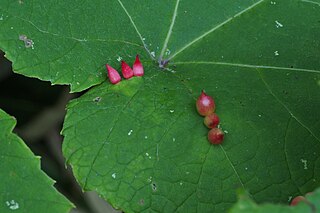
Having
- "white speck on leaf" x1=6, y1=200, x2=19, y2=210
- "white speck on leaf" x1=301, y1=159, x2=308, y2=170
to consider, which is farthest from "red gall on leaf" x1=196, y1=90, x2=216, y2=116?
"white speck on leaf" x1=6, y1=200, x2=19, y2=210

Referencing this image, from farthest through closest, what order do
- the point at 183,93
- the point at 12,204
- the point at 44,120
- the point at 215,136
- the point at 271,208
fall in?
the point at 44,120 → the point at 183,93 → the point at 215,136 → the point at 12,204 → the point at 271,208

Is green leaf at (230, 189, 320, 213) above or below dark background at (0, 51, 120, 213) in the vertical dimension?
above

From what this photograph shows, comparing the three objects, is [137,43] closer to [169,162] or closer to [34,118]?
[169,162]

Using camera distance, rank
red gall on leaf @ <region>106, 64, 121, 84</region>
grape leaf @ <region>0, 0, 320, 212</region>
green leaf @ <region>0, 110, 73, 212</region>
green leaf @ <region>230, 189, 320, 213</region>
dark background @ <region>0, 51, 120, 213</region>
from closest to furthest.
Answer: green leaf @ <region>230, 189, 320, 213</region>, green leaf @ <region>0, 110, 73, 212</region>, grape leaf @ <region>0, 0, 320, 212</region>, red gall on leaf @ <region>106, 64, 121, 84</region>, dark background @ <region>0, 51, 120, 213</region>

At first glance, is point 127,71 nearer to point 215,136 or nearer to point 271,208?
point 215,136

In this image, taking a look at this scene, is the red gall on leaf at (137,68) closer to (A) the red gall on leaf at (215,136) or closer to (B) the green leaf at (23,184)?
(A) the red gall on leaf at (215,136)

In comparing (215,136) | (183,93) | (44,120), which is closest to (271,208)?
(215,136)

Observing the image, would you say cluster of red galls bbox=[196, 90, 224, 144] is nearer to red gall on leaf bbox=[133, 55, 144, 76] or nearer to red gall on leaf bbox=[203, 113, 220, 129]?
red gall on leaf bbox=[203, 113, 220, 129]
